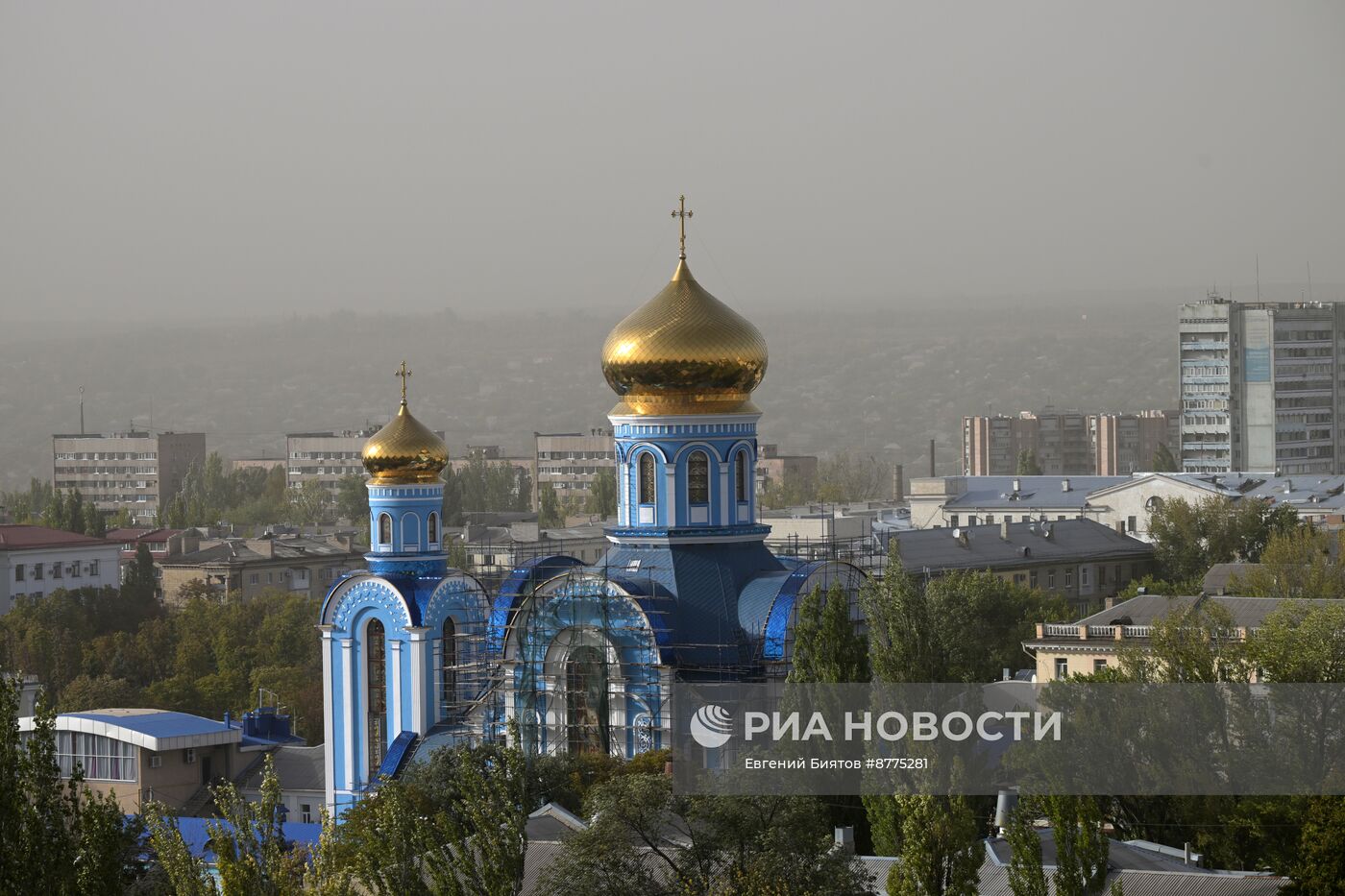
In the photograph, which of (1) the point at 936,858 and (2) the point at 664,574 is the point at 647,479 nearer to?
(2) the point at 664,574

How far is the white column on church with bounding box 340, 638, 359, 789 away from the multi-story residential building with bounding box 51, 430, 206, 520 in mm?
84456

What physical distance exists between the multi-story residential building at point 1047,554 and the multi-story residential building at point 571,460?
55.1 meters

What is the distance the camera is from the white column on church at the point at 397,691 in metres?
30.1

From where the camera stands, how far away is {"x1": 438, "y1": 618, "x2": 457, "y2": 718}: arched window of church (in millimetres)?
29922

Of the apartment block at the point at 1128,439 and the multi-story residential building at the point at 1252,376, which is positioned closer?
the multi-story residential building at the point at 1252,376

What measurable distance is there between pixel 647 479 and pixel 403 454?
15.7 feet

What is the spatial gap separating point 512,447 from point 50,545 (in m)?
137

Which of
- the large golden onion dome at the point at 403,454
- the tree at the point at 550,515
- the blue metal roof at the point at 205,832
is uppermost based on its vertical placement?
the large golden onion dome at the point at 403,454

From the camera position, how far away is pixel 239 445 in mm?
196875

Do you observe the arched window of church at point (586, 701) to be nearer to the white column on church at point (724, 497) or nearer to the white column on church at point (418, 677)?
the white column on church at point (724, 497)

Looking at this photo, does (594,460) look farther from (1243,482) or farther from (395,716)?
(395,716)

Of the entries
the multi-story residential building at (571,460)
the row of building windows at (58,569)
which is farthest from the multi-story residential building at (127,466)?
the row of building windows at (58,569)

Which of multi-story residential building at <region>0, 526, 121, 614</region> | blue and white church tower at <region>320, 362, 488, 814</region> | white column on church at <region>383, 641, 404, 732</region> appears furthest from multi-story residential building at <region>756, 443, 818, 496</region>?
white column on church at <region>383, 641, 404, 732</region>

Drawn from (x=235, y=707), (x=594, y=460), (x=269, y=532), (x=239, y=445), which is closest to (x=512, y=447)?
(x=239, y=445)
